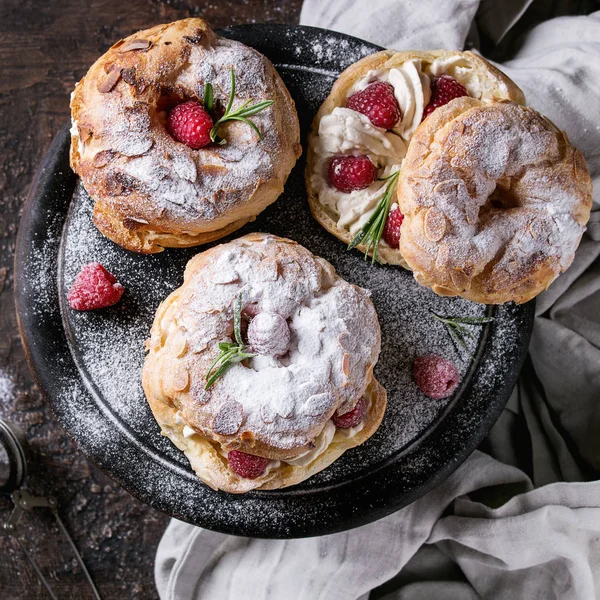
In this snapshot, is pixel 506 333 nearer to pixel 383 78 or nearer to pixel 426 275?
pixel 426 275

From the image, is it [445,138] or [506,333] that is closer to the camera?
[445,138]

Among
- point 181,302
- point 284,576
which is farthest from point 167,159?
point 284,576

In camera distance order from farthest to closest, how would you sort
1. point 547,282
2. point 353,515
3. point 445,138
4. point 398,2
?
point 398,2
point 353,515
point 547,282
point 445,138

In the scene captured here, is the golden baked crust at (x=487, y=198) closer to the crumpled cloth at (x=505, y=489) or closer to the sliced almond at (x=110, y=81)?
the crumpled cloth at (x=505, y=489)

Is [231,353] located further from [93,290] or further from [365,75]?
[365,75]

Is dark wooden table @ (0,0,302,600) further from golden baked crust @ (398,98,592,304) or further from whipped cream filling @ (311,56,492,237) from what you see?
golden baked crust @ (398,98,592,304)

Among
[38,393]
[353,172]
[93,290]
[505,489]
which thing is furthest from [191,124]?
[505,489]
